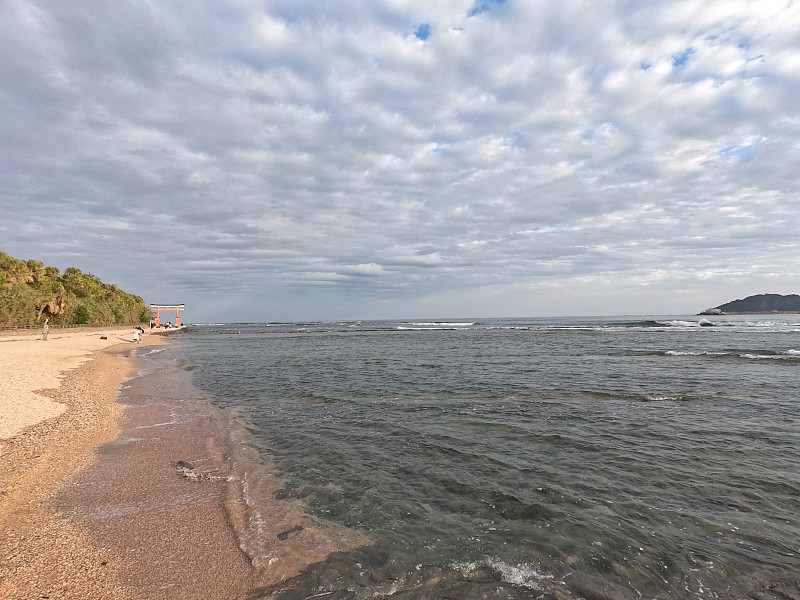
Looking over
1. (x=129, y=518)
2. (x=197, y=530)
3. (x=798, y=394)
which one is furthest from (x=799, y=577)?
(x=798, y=394)

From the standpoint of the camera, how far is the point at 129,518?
6309 mm

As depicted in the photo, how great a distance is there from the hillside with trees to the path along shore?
57.3 meters

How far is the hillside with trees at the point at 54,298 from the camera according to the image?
53.6 meters

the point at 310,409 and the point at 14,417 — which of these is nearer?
the point at 14,417

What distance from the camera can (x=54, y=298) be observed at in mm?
63656

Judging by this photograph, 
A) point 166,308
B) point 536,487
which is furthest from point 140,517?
point 166,308

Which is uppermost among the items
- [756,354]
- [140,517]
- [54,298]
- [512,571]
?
[54,298]

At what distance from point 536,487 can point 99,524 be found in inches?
282

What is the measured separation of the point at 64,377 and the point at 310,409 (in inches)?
536

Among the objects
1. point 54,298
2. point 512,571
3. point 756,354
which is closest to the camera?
point 512,571

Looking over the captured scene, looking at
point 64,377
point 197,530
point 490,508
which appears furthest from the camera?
point 64,377

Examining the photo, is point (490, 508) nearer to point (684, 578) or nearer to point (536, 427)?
point (684, 578)

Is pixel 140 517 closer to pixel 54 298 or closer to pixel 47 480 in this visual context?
pixel 47 480

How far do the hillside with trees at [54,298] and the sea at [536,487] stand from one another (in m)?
55.2
